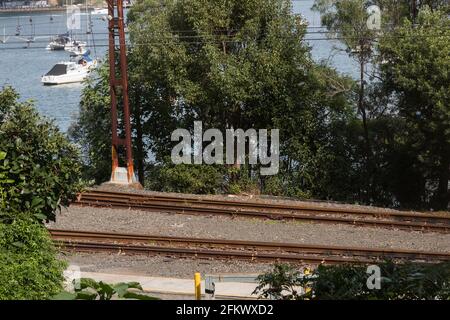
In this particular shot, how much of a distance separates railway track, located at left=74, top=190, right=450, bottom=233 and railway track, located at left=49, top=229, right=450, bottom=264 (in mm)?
1915

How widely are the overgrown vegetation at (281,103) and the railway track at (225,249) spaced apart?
258 inches

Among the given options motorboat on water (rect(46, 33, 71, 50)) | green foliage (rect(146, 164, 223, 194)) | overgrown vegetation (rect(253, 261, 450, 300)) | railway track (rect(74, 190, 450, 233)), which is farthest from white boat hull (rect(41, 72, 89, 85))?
overgrown vegetation (rect(253, 261, 450, 300))

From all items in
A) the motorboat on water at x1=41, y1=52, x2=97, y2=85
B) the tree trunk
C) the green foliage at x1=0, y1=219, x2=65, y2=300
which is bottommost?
the tree trunk

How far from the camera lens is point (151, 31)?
76.5 ft

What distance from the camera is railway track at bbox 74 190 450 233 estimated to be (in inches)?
633

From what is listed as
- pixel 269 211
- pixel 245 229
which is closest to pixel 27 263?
pixel 245 229

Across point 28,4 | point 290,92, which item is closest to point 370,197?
point 290,92

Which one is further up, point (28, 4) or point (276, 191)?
point (28, 4)

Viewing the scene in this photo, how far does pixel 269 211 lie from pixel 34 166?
7656 mm

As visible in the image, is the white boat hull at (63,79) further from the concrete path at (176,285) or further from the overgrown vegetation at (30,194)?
the overgrown vegetation at (30,194)

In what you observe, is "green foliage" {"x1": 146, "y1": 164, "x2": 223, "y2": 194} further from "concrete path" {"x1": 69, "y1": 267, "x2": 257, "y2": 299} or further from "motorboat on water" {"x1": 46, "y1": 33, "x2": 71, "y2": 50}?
"motorboat on water" {"x1": 46, "y1": 33, "x2": 71, "y2": 50}

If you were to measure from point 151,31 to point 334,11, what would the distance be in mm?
6563
